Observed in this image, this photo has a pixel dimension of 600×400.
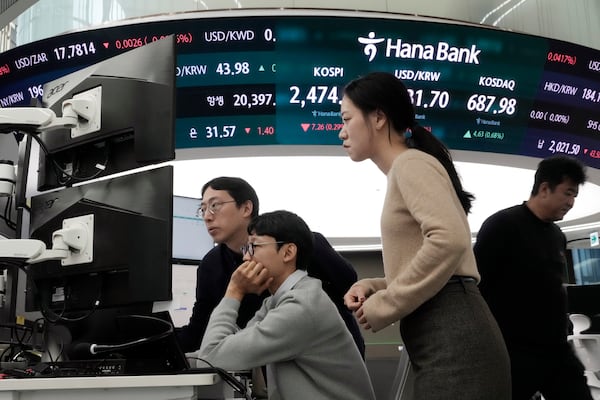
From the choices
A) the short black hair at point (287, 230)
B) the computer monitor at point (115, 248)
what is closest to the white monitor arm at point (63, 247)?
the computer monitor at point (115, 248)

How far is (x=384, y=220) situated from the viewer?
4.35 ft

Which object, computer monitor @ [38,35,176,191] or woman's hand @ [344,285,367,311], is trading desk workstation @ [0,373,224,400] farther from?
computer monitor @ [38,35,176,191]

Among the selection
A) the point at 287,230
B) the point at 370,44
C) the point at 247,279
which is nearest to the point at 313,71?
the point at 370,44

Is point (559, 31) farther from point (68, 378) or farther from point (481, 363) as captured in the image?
point (68, 378)

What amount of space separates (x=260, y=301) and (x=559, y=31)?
3.65 metres

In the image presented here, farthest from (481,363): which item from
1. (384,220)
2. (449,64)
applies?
(449,64)

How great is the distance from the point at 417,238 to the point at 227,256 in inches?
37.2

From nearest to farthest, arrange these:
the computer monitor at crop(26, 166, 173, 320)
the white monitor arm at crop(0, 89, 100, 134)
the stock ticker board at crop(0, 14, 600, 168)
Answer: the computer monitor at crop(26, 166, 173, 320)
the white monitor arm at crop(0, 89, 100, 134)
the stock ticker board at crop(0, 14, 600, 168)

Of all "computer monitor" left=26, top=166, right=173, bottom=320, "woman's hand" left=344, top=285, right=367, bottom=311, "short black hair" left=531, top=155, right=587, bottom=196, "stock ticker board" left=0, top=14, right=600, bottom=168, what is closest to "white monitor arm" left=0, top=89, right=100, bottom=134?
"computer monitor" left=26, top=166, right=173, bottom=320

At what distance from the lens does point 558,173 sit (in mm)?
2242

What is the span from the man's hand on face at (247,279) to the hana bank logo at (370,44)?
2383mm

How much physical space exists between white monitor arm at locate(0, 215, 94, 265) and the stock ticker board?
7.34ft

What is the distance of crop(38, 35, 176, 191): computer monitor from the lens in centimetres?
140

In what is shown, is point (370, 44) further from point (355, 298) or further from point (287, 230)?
point (355, 298)
